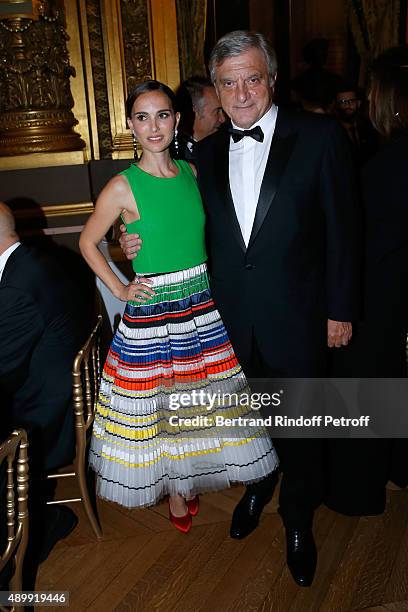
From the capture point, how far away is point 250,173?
1868 mm

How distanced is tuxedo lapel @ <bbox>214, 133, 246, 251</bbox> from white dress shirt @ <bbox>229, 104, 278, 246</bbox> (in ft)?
0.05

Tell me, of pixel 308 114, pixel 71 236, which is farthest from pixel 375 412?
pixel 71 236

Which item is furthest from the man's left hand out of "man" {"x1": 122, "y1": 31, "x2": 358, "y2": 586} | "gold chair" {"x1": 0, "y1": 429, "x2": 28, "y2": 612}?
"gold chair" {"x1": 0, "y1": 429, "x2": 28, "y2": 612}

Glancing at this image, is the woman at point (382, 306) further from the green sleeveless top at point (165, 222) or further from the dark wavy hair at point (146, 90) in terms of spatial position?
the dark wavy hair at point (146, 90)

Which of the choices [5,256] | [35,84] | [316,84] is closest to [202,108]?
[316,84]

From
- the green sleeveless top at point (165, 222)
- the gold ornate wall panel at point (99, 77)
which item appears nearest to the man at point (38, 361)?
the green sleeveless top at point (165, 222)

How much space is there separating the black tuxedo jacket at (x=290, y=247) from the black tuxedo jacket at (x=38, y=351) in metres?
0.56

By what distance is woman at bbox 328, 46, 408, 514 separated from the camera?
2.03 meters

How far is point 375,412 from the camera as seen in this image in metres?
2.35

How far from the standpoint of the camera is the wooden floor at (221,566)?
1.90m

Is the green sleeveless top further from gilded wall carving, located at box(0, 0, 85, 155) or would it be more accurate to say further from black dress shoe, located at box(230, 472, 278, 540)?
gilded wall carving, located at box(0, 0, 85, 155)

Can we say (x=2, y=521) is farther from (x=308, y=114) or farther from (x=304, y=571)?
(x=308, y=114)

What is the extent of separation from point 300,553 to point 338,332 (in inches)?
29.5

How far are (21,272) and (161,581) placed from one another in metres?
1.12
